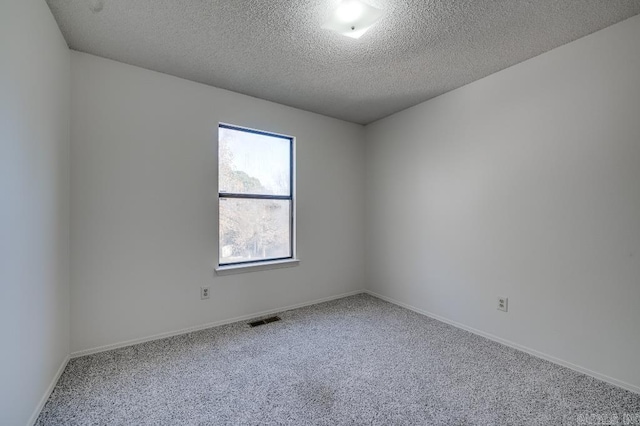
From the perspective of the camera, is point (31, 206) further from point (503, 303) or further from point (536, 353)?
point (536, 353)

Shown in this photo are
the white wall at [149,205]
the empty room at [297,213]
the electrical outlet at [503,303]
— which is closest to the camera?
the empty room at [297,213]

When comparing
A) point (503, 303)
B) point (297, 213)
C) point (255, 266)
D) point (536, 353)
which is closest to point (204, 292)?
point (255, 266)

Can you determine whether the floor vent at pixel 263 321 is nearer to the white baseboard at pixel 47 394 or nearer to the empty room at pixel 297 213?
the empty room at pixel 297 213

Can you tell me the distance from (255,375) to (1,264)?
1554 millimetres

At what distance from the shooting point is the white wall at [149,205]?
2289 millimetres

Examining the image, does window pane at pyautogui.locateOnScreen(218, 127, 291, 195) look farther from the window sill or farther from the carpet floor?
the carpet floor

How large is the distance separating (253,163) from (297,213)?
793 millimetres

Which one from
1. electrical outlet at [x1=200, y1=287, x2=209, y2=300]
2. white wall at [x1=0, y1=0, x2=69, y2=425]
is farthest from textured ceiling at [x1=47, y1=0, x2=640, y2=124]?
electrical outlet at [x1=200, y1=287, x2=209, y2=300]

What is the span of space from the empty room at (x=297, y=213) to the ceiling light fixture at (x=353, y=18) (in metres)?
0.01

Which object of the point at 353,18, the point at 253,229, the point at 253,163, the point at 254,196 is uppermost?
the point at 353,18

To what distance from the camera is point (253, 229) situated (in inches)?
127

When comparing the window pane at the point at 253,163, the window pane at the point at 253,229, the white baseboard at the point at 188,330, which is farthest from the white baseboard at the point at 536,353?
the window pane at the point at 253,163

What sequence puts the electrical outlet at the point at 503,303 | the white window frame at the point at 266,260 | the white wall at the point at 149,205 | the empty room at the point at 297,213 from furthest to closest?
the white window frame at the point at 266,260
the electrical outlet at the point at 503,303
the white wall at the point at 149,205
the empty room at the point at 297,213

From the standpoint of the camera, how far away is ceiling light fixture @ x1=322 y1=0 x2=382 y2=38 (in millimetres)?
1720
